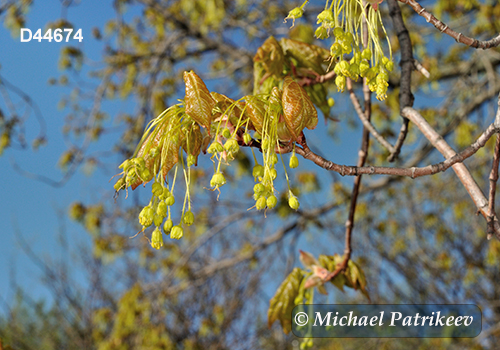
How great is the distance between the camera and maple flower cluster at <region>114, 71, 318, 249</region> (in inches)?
26.3

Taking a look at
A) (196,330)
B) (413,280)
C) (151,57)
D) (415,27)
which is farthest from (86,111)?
(413,280)

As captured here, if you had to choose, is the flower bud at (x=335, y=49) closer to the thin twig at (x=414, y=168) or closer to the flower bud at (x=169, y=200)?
the thin twig at (x=414, y=168)

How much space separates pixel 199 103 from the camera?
67cm

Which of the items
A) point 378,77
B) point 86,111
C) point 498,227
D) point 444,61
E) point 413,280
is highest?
point 444,61

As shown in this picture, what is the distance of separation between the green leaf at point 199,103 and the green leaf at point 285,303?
2.10ft

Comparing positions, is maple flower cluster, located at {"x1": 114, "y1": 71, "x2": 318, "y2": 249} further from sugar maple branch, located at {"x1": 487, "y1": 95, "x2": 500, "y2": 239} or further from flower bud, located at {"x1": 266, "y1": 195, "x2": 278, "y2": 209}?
sugar maple branch, located at {"x1": 487, "y1": 95, "x2": 500, "y2": 239}

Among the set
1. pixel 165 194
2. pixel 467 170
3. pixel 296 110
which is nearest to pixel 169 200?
pixel 165 194

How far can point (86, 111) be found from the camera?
379cm

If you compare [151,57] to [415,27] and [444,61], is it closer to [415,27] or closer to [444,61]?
[415,27]

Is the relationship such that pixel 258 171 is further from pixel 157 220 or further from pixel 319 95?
pixel 319 95

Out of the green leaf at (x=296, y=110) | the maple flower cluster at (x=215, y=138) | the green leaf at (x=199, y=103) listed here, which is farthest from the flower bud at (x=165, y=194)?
the green leaf at (x=296, y=110)

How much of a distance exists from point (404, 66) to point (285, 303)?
72cm

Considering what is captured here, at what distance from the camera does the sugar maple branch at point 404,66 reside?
964mm

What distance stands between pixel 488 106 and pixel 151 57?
258cm
